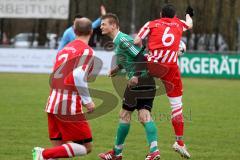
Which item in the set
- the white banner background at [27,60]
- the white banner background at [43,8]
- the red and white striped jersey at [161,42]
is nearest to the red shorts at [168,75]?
the red and white striped jersey at [161,42]

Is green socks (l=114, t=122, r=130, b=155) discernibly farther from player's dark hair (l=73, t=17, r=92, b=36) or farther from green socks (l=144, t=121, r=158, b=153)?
player's dark hair (l=73, t=17, r=92, b=36)

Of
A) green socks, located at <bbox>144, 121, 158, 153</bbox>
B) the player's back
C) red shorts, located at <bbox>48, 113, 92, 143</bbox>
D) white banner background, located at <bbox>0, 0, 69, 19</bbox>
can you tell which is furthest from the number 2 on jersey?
white banner background, located at <bbox>0, 0, 69, 19</bbox>

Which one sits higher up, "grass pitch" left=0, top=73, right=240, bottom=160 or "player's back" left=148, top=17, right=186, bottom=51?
"player's back" left=148, top=17, right=186, bottom=51

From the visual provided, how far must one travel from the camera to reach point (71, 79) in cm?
827

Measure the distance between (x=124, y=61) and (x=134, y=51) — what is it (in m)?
0.31

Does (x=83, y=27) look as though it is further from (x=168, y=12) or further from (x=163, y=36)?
(x=168, y=12)

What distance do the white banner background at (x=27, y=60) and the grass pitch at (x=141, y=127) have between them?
8031mm

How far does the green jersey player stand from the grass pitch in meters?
0.52

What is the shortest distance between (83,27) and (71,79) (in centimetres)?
64

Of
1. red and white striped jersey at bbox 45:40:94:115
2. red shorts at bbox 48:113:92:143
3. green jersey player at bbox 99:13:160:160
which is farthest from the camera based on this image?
green jersey player at bbox 99:13:160:160

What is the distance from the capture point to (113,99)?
18.1 m

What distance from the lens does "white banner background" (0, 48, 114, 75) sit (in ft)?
105

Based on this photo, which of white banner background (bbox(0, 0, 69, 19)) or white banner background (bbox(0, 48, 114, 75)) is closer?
white banner background (bbox(0, 48, 114, 75))

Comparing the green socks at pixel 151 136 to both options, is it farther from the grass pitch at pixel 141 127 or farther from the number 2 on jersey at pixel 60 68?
the number 2 on jersey at pixel 60 68
